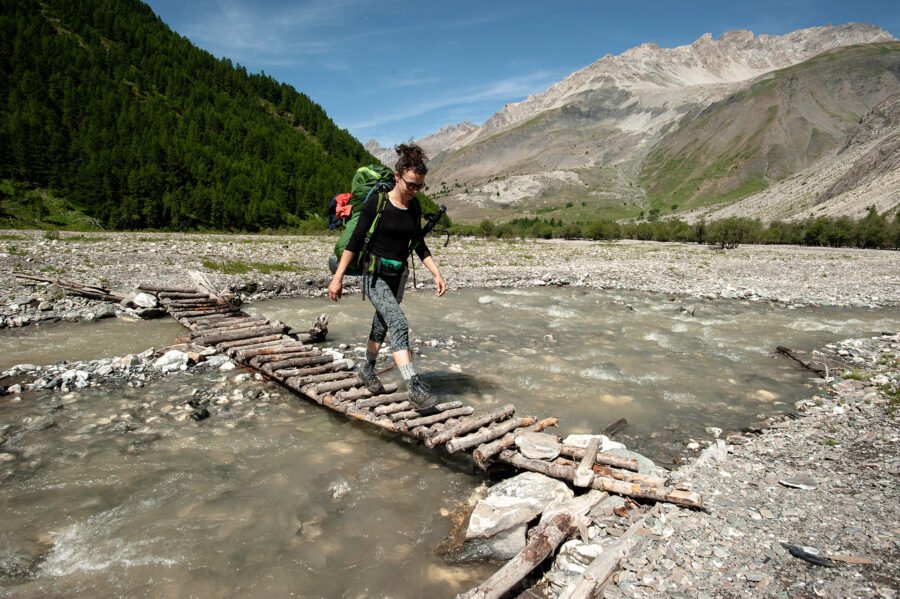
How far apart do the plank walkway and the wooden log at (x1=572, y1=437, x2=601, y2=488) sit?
0.01 metres

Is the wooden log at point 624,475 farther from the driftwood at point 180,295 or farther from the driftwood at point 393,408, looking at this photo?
the driftwood at point 180,295

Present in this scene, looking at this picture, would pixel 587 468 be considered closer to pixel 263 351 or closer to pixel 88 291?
pixel 263 351

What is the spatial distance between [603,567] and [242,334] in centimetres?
916

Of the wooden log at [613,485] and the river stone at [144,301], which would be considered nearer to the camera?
the wooden log at [613,485]

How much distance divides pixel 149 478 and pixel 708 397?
30.8 ft

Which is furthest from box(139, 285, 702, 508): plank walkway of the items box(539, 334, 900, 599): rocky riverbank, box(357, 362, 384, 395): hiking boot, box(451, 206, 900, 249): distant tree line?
box(451, 206, 900, 249): distant tree line

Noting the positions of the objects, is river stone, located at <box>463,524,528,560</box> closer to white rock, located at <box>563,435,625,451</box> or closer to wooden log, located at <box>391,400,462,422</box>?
white rock, located at <box>563,435,625,451</box>

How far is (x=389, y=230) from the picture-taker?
21.8ft

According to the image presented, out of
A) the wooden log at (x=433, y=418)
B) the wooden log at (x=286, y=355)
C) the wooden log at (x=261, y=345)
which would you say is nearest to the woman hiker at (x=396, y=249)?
the wooden log at (x=433, y=418)

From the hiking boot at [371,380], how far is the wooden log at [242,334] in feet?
12.8

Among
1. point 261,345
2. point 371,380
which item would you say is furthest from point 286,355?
point 371,380

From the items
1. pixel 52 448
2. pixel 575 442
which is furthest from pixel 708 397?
pixel 52 448

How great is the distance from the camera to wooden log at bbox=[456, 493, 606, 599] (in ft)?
12.0

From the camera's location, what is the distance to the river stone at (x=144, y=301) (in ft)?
46.4
